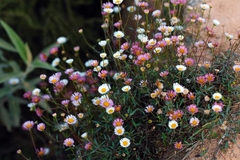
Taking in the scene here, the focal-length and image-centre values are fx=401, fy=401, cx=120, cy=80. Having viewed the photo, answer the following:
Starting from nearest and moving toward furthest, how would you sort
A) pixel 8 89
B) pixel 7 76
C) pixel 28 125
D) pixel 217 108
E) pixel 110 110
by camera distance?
pixel 217 108 → pixel 110 110 → pixel 28 125 → pixel 7 76 → pixel 8 89

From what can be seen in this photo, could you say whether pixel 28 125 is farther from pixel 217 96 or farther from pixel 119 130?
pixel 217 96

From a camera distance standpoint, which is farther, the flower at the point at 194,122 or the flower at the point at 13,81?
the flower at the point at 13,81

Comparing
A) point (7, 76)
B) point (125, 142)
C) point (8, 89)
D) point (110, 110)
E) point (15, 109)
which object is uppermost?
point (110, 110)

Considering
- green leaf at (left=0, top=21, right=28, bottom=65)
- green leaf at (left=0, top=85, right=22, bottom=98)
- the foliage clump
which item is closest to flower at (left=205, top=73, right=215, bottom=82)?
the foliage clump

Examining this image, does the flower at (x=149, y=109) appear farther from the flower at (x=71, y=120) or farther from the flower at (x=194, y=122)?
the flower at (x=71, y=120)

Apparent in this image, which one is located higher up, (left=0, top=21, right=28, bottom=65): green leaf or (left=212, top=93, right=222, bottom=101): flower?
(left=212, top=93, right=222, bottom=101): flower

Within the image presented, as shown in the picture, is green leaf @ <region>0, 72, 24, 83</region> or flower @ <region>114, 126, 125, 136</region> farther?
green leaf @ <region>0, 72, 24, 83</region>

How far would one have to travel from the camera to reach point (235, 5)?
2254 mm

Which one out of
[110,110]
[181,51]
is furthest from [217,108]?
[110,110]

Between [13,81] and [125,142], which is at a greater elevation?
[125,142]

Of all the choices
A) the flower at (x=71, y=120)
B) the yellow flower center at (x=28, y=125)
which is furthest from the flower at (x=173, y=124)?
the yellow flower center at (x=28, y=125)

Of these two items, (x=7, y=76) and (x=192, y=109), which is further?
(x=7, y=76)

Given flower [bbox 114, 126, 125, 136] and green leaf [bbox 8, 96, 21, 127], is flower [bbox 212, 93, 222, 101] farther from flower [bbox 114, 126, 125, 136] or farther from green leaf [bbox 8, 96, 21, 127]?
green leaf [bbox 8, 96, 21, 127]

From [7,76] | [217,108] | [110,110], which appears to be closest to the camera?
[217,108]
